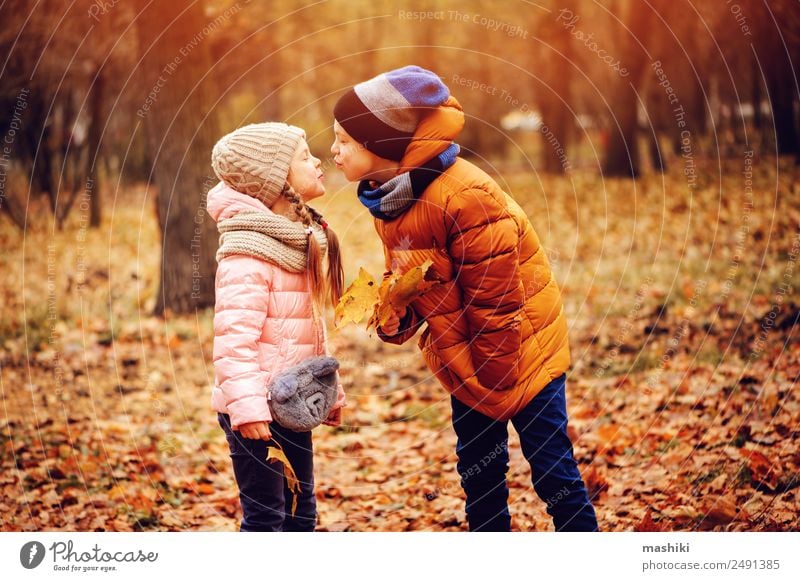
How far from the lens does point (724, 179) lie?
36.1 ft

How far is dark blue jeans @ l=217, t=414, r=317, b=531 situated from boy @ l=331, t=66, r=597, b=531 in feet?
1.73

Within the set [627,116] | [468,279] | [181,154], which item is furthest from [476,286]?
[627,116]

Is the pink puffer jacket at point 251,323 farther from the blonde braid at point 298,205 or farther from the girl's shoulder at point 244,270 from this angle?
the blonde braid at point 298,205

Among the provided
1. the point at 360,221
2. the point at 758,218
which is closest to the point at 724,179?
the point at 758,218

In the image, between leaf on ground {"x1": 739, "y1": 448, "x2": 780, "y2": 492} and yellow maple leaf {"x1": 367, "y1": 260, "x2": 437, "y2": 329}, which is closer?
yellow maple leaf {"x1": 367, "y1": 260, "x2": 437, "y2": 329}

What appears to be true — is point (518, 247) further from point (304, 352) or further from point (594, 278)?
point (594, 278)

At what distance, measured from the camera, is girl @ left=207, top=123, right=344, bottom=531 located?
2889 mm

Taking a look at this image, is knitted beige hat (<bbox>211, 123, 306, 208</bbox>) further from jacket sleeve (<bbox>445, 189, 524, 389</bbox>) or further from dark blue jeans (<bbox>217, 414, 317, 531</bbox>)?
dark blue jeans (<bbox>217, 414, 317, 531</bbox>)

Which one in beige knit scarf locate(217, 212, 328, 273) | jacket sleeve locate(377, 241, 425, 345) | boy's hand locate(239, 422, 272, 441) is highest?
beige knit scarf locate(217, 212, 328, 273)

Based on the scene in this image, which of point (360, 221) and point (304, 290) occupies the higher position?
point (360, 221)

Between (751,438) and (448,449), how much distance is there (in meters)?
1.59

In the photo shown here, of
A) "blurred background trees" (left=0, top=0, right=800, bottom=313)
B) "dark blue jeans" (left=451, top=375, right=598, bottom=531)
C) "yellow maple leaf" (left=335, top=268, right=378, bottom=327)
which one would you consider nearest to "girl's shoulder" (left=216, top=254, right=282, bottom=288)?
"yellow maple leaf" (left=335, top=268, right=378, bottom=327)
